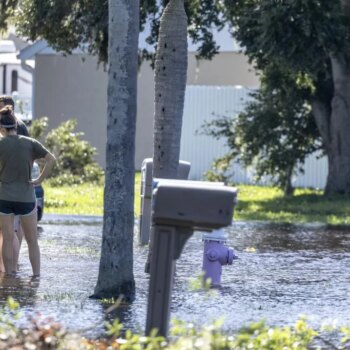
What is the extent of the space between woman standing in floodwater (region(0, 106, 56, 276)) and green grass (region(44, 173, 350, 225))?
25.3 feet

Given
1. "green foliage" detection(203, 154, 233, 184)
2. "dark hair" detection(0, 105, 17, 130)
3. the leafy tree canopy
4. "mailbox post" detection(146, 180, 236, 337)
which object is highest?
the leafy tree canopy

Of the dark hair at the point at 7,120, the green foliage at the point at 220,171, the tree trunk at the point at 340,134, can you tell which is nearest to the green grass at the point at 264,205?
the tree trunk at the point at 340,134

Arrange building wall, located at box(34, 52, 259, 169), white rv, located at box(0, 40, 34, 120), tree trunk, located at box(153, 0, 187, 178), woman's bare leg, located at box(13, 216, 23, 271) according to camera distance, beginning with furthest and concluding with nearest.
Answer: white rv, located at box(0, 40, 34, 120)
building wall, located at box(34, 52, 259, 169)
woman's bare leg, located at box(13, 216, 23, 271)
tree trunk, located at box(153, 0, 187, 178)

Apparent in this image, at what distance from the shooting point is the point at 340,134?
71.4 ft

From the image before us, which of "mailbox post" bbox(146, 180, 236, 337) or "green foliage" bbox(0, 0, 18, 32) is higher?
"green foliage" bbox(0, 0, 18, 32)

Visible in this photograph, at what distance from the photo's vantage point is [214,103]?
28.9 metres

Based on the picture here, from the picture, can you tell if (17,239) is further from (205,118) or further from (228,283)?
(205,118)

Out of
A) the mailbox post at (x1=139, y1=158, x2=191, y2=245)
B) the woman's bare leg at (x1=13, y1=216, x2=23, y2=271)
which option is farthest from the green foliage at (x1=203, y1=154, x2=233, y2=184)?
the woman's bare leg at (x1=13, y1=216, x2=23, y2=271)

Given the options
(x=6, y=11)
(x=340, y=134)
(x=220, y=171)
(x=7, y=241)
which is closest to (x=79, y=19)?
(x=6, y=11)

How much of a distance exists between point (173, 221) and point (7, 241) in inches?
182

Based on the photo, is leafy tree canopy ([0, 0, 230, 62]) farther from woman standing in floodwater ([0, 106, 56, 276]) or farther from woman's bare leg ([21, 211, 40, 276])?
woman's bare leg ([21, 211, 40, 276])

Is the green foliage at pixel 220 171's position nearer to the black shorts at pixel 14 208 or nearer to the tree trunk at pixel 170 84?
the tree trunk at pixel 170 84

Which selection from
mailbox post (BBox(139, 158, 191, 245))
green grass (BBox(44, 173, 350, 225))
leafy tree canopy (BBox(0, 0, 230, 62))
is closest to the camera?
mailbox post (BBox(139, 158, 191, 245))

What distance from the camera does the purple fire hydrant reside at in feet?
36.4
